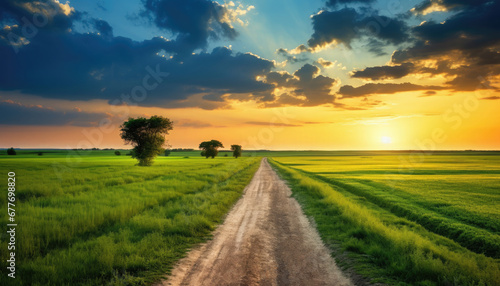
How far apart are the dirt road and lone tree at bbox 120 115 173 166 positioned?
4535 cm

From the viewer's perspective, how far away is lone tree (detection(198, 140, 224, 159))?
130 m

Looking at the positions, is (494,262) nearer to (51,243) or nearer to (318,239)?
(318,239)

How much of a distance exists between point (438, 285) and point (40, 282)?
385 inches

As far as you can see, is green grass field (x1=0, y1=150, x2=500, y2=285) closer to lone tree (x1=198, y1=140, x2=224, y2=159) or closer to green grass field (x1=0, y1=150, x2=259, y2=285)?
green grass field (x1=0, y1=150, x2=259, y2=285)

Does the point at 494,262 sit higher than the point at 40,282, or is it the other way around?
the point at 40,282

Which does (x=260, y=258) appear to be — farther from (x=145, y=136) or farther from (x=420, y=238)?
(x=145, y=136)

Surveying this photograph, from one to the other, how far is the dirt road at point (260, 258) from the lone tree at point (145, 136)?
45.4 m

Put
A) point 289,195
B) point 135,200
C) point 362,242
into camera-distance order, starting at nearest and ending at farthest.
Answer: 1. point 362,242
2. point 135,200
3. point 289,195

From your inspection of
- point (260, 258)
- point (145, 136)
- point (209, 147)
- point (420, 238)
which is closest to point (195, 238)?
point (260, 258)

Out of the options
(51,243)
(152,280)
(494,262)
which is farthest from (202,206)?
(494,262)

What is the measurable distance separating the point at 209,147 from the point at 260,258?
12448cm

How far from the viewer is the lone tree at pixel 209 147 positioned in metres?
130

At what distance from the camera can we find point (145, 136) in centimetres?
5362

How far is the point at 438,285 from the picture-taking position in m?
6.16
